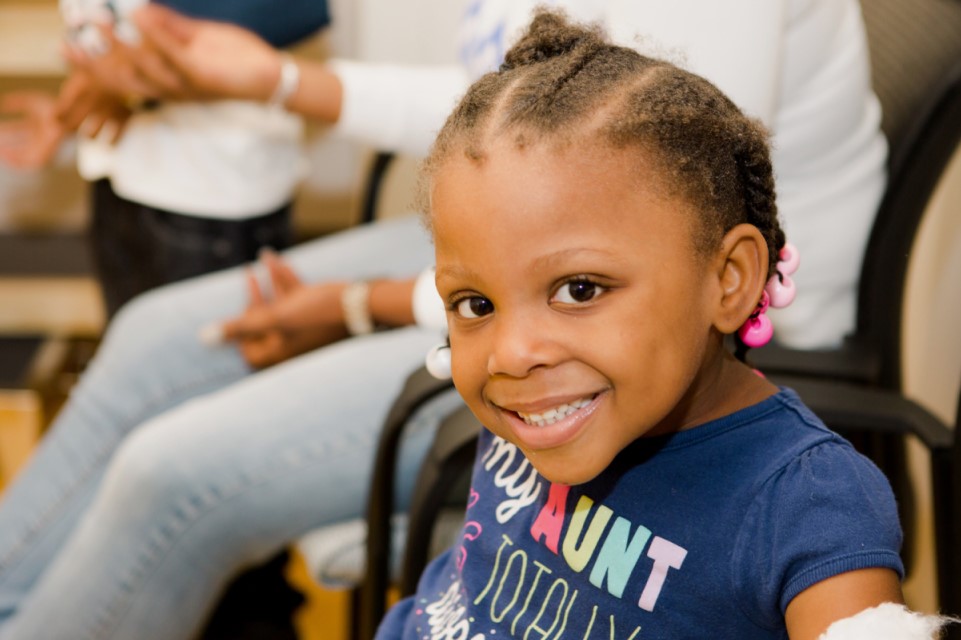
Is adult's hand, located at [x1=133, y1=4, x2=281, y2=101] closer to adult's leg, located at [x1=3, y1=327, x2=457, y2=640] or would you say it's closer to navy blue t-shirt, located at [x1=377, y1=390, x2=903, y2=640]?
adult's leg, located at [x1=3, y1=327, x2=457, y2=640]

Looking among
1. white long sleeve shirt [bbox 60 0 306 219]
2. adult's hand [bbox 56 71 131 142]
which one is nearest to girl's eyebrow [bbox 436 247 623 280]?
white long sleeve shirt [bbox 60 0 306 219]

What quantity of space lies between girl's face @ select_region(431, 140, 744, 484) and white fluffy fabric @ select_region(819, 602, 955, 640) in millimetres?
149

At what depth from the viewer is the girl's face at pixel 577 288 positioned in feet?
1.95

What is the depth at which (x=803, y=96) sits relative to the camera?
0.98 meters

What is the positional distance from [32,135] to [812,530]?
4.60 ft

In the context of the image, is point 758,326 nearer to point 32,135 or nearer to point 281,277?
point 281,277

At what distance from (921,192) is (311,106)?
73 centimetres

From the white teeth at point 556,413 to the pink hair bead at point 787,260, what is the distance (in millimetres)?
160

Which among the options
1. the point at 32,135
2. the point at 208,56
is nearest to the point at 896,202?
the point at 208,56

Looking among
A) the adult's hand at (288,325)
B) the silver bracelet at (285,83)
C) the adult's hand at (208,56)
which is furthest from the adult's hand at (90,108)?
the adult's hand at (288,325)

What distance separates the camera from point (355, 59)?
203 centimetres

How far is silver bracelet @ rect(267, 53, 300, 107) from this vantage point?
136 centimetres

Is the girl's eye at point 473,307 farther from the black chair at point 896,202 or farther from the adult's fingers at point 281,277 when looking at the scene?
the adult's fingers at point 281,277

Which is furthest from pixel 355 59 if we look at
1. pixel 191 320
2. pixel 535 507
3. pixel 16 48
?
pixel 535 507
